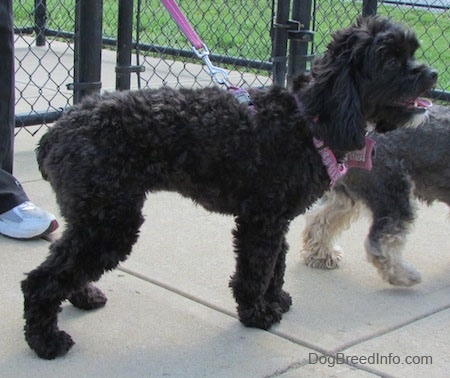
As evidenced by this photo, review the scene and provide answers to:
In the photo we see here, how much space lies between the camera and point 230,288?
4.06 metres

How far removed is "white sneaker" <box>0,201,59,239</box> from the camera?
182 inches

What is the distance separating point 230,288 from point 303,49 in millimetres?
3124

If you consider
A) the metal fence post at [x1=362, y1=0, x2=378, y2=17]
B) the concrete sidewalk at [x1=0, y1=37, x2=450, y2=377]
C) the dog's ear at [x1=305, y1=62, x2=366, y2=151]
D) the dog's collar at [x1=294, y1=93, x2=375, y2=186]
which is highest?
the metal fence post at [x1=362, y1=0, x2=378, y2=17]

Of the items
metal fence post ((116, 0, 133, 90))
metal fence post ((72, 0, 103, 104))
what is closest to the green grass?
metal fence post ((116, 0, 133, 90))

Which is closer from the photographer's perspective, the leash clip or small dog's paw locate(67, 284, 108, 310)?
small dog's paw locate(67, 284, 108, 310)

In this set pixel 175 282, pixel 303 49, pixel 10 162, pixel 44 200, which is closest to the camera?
pixel 175 282

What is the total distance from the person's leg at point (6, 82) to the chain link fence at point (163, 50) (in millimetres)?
1595

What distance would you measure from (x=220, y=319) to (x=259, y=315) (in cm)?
22

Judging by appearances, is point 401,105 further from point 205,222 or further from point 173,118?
point 205,222

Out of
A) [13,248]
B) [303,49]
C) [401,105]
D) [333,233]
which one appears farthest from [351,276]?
[303,49]

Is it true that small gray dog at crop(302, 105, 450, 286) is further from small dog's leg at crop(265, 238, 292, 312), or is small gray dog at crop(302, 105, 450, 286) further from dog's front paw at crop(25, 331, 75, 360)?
dog's front paw at crop(25, 331, 75, 360)

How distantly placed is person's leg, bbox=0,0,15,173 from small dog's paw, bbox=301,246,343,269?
73.5 inches

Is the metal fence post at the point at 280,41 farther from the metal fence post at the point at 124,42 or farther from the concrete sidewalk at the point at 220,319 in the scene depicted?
the concrete sidewalk at the point at 220,319

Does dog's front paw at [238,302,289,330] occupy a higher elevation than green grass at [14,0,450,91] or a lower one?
lower
